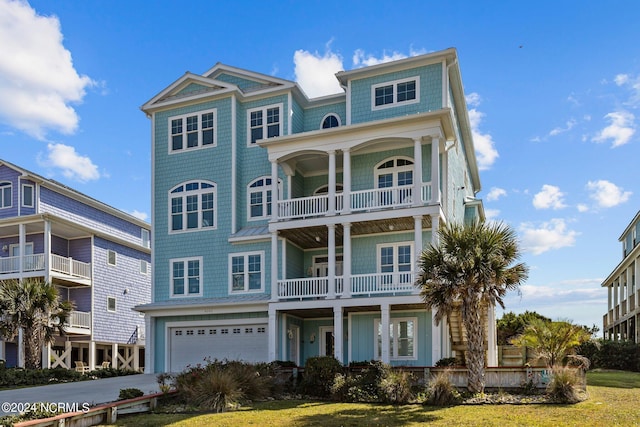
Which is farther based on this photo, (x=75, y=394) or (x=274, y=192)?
(x=274, y=192)

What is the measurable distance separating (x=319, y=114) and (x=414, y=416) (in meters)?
16.0

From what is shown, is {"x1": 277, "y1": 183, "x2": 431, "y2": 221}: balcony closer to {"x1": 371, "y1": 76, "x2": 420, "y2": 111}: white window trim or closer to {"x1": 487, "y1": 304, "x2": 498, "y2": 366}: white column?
{"x1": 371, "y1": 76, "x2": 420, "y2": 111}: white window trim

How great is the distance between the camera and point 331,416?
47.9ft

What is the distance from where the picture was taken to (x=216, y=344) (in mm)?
25781

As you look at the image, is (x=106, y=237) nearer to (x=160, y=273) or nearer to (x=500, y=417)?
(x=160, y=273)

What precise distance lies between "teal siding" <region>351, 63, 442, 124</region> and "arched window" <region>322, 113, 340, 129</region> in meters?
1.49

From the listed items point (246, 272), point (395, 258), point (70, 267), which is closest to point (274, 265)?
point (246, 272)

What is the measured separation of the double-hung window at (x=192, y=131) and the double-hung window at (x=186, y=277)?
17.3ft

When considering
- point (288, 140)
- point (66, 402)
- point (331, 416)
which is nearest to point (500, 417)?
point (331, 416)

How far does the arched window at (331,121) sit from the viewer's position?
26266 millimetres

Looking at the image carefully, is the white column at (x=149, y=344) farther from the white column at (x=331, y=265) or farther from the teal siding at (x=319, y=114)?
the teal siding at (x=319, y=114)

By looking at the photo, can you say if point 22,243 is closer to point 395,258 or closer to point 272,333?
point 272,333

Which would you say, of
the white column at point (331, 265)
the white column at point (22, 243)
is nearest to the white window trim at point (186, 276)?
the white column at point (331, 265)

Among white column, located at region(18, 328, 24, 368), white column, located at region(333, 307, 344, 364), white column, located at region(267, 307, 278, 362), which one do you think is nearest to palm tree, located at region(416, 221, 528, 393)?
white column, located at region(333, 307, 344, 364)
